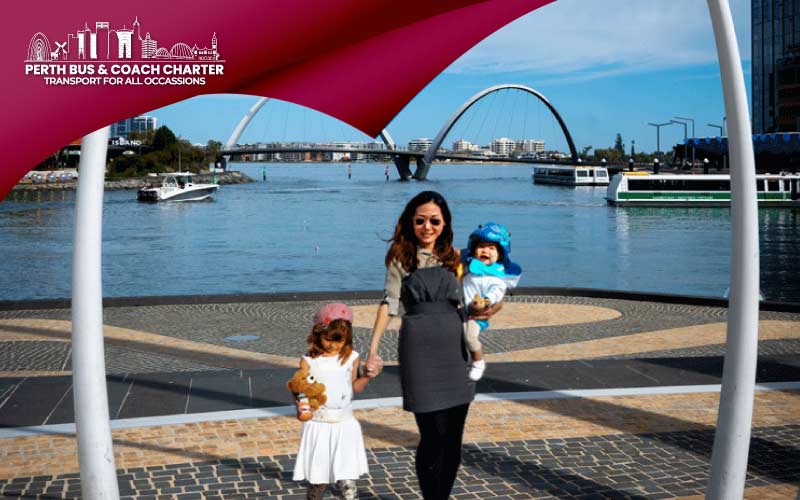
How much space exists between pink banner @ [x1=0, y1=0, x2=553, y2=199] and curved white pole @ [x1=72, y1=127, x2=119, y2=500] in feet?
6.92

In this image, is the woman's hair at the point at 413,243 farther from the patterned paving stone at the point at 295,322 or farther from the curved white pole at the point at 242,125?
the curved white pole at the point at 242,125

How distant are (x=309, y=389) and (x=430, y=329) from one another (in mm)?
678

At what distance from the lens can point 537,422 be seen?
23.8 ft

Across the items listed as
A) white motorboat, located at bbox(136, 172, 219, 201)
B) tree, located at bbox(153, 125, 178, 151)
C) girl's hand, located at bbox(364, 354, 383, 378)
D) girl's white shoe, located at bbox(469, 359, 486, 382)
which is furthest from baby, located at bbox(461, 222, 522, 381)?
tree, located at bbox(153, 125, 178, 151)

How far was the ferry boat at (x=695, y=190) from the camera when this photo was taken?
67125mm

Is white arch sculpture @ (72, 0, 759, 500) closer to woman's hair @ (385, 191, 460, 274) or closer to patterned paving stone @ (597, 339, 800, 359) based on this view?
woman's hair @ (385, 191, 460, 274)

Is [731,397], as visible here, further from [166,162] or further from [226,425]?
[166,162]

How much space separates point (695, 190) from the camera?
68.3 metres

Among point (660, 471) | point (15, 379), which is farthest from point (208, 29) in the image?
point (15, 379)

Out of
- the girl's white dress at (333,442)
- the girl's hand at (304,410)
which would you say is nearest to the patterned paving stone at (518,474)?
the girl's white dress at (333,442)

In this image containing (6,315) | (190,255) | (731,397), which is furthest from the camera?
(190,255)

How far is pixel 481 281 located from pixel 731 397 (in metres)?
1.51

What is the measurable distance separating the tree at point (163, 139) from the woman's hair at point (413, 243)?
5087 inches

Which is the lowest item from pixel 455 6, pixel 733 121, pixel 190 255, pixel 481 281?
pixel 190 255
